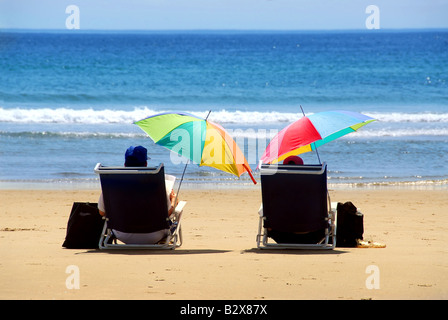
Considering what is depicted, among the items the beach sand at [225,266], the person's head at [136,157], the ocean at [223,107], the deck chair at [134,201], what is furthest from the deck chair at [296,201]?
the ocean at [223,107]

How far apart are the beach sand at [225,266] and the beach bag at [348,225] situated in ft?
0.56

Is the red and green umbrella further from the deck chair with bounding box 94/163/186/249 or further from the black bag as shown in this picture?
the black bag

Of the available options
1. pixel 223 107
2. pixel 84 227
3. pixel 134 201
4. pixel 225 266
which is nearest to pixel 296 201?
pixel 225 266

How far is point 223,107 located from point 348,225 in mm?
17769

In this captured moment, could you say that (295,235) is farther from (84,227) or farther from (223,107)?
(223,107)

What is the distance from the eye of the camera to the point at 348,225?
5.88 m

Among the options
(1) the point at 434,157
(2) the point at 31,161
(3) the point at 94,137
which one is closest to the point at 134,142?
(3) the point at 94,137

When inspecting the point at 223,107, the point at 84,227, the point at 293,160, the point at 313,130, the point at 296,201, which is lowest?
the point at 84,227

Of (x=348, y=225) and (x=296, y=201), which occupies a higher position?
(x=296, y=201)

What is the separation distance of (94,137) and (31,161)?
10.2ft

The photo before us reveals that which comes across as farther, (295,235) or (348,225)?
(348,225)

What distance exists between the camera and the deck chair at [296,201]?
17.4 feet

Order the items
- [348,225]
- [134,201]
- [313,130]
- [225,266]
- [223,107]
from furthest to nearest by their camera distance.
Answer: [223,107], [348,225], [313,130], [134,201], [225,266]
